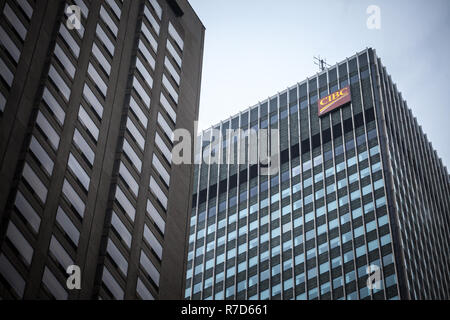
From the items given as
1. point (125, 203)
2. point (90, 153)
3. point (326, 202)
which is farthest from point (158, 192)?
point (326, 202)

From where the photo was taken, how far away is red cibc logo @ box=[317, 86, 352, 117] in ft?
427

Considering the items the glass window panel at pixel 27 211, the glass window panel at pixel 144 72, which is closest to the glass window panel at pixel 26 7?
the glass window panel at pixel 144 72

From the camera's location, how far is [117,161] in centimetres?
5175

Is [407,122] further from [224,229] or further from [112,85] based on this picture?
[112,85]

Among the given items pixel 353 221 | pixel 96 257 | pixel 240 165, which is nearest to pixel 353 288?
pixel 353 221

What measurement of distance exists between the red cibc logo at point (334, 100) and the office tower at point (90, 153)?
7031 centimetres

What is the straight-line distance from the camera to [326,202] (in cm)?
11700

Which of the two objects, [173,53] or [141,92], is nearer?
[141,92]

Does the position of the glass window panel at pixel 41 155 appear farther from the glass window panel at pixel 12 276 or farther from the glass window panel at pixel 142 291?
the glass window panel at pixel 142 291

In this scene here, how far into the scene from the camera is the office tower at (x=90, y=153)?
4222cm

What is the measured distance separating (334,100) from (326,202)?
23.6 meters

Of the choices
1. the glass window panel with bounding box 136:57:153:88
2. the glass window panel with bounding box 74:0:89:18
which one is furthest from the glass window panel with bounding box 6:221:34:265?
the glass window panel with bounding box 136:57:153:88

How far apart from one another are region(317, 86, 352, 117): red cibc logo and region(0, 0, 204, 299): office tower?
7031 cm

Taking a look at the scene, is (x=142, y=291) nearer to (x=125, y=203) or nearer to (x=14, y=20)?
(x=125, y=203)
